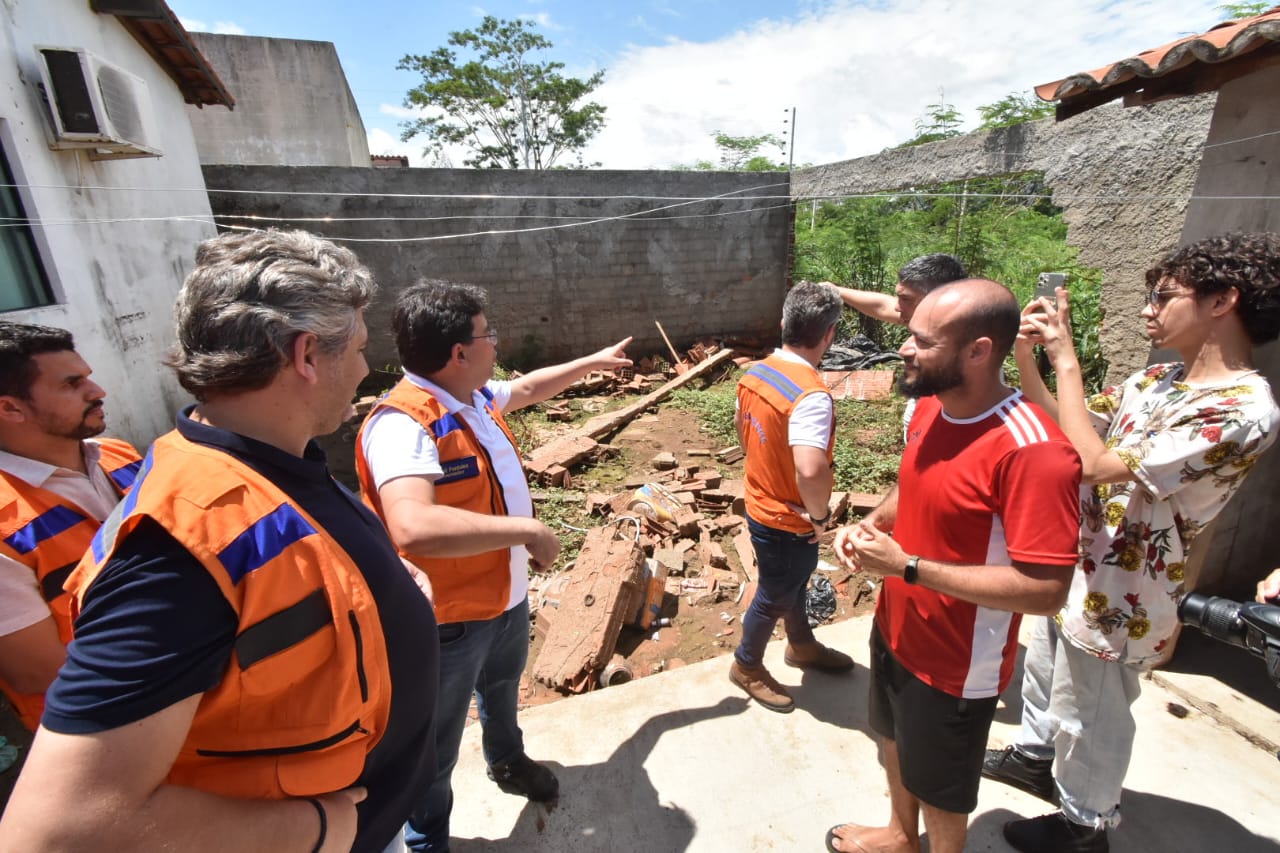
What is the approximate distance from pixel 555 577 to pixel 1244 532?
411 centimetres

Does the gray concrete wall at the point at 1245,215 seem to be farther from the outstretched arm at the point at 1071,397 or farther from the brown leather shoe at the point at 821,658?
the brown leather shoe at the point at 821,658

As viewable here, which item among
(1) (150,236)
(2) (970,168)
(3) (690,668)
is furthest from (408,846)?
(2) (970,168)

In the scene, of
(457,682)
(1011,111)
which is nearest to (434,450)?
(457,682)

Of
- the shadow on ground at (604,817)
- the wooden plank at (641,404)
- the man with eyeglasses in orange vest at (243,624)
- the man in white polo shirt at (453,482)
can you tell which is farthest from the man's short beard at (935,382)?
the wooden plank at (641,404)

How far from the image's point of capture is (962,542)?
167 centimetres

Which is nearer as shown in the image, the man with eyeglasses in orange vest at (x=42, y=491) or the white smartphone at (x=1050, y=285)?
the man with eyeglasses in orange vest at (x=42, y=491)

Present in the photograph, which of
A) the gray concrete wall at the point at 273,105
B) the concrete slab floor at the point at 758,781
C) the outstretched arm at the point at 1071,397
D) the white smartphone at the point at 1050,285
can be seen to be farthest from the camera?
the gray concrete wall at the point at 273,105

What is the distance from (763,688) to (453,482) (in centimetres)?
198

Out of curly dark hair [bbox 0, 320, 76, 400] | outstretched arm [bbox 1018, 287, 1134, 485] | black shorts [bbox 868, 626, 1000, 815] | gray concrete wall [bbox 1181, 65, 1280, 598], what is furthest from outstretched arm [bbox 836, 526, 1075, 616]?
curly dark hair [bbox 0, 320, 76, 400]

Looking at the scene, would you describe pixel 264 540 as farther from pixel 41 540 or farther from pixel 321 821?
pixel 41 540

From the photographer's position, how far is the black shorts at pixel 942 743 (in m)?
1.74

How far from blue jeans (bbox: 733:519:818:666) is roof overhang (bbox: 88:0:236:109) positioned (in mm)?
7966

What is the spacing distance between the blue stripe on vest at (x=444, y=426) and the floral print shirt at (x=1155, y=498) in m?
2.13

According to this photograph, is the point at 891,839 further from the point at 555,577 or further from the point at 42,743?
the point at 555,577
